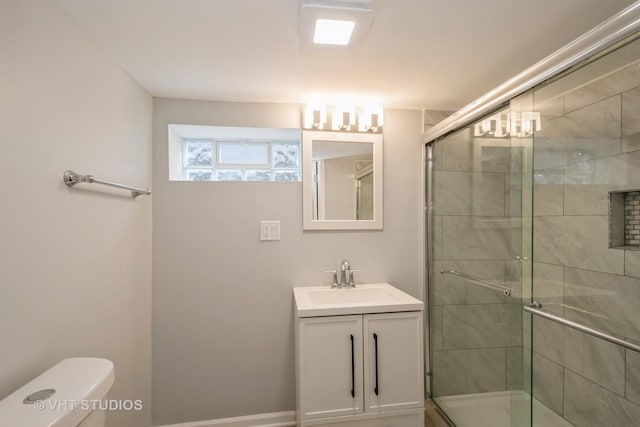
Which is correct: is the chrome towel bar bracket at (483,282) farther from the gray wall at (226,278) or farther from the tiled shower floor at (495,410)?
the gray wall at (226,278)

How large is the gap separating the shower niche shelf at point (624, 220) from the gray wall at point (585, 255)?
0.03 metres

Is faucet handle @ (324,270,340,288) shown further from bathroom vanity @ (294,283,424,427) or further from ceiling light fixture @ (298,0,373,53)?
ceiling light fixture @ (298,0,373,53)

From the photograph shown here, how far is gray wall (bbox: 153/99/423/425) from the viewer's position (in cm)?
189

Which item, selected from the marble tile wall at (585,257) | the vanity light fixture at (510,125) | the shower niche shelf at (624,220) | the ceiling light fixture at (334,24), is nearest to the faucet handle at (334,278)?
the marble tile wall at (585,257)

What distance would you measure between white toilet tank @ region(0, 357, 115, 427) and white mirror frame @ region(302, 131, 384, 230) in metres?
1.29

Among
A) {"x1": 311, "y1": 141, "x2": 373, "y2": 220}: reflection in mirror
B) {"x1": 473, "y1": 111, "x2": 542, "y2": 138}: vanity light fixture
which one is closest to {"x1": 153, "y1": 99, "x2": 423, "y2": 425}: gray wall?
{"x1": 311, "y1": 141, "x2": 373, "y2": 220}: reflection in mirror

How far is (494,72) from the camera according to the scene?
161cm

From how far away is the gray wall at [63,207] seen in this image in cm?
90

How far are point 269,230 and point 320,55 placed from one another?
1.08 meters

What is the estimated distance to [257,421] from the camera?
1.93 meters

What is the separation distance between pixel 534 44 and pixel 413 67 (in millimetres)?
523

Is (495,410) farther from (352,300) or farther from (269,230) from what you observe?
(269,230)

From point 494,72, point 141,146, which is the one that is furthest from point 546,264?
point 141,146

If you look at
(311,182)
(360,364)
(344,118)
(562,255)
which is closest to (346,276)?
(360,364)
